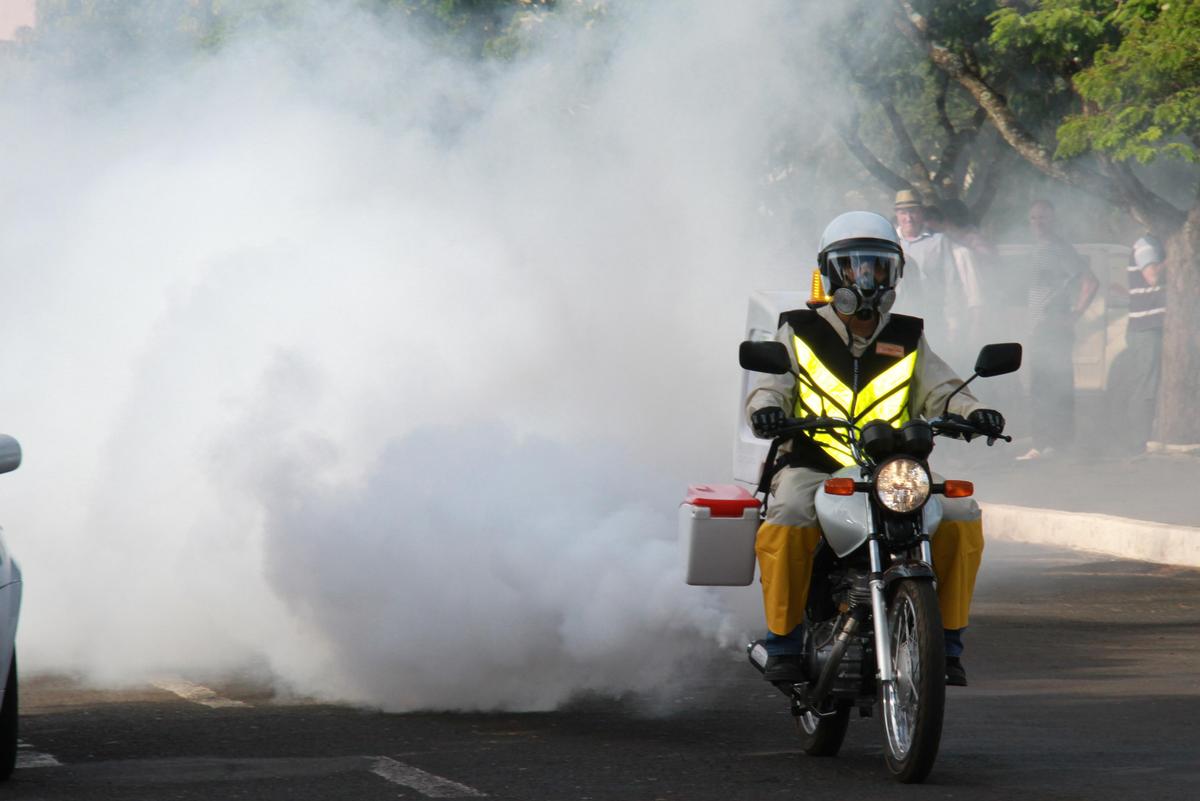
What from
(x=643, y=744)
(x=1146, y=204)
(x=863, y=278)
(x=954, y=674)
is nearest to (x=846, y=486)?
(x=954, y=674)

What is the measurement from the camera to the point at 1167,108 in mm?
15297

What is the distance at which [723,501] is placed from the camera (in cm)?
703

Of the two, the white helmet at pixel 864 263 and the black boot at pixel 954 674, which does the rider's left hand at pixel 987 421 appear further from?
the black boot at pixel 954 674

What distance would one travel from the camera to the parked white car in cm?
652

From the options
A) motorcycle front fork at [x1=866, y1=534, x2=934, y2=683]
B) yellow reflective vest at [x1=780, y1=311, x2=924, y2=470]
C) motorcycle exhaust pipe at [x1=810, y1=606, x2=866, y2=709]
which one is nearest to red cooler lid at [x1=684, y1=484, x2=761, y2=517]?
yellow reflective vest at [x1=780, y1=311, x2=924, y2=470]

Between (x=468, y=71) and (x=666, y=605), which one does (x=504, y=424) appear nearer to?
(x=666, y=605)

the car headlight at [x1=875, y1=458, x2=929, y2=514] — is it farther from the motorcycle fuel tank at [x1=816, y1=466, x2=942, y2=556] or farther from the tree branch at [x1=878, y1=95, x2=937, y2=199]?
the tree branch at [x1=878, y1=95, x2=937, y2=199]

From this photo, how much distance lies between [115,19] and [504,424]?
8.23 metres

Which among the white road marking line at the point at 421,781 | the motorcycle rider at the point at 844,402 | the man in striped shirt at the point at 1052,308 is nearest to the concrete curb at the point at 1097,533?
the man in striped shirt at the point at 1052,308

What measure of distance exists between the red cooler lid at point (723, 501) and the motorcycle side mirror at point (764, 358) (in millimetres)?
577

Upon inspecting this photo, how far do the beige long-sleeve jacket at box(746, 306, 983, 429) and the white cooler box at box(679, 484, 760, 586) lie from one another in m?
Answer: 0.34

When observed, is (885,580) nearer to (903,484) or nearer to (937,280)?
(903,484)

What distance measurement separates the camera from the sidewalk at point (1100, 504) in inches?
527

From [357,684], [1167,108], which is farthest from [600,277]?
[357,684]
